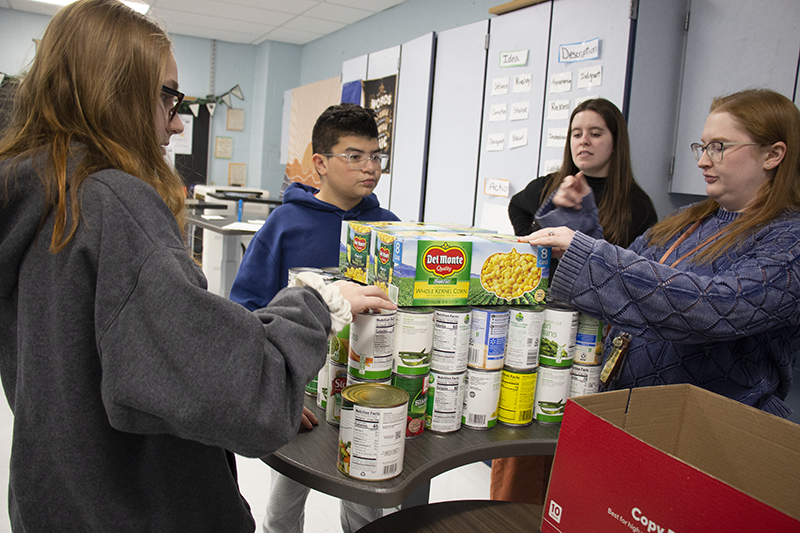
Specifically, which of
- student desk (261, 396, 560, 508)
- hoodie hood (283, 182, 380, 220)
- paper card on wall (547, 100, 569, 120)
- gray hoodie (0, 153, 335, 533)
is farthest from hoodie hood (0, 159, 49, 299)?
paper card on wall (547, 100, 569, 120)

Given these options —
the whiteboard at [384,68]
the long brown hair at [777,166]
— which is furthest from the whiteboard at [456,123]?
the long brown hair at [777,166]

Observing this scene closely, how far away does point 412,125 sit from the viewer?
4.11 metres

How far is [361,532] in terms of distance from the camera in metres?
1.00

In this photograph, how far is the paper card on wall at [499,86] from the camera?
316 centimetres

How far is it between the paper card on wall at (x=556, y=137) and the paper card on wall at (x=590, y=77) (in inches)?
8.7

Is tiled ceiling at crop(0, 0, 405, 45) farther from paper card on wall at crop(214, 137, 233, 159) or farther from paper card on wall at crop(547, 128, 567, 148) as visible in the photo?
paper card on wall at crop(547, 128, 567, 148)

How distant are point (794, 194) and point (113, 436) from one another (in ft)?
4.69

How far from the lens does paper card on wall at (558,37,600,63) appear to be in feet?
8.68

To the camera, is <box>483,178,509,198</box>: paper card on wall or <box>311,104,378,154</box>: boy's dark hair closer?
<box>311,104,378,154</box>: boy's dark hair

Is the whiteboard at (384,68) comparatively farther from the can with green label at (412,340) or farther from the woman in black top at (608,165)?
the can with green label at (412,340)

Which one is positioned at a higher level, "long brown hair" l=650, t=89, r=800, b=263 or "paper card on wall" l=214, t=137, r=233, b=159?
"paper card on wall" l=214, t=137, r=233, b=159

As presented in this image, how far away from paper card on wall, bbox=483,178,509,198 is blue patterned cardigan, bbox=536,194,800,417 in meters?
1.97

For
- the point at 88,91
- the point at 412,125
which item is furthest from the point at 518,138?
the point at 88,91

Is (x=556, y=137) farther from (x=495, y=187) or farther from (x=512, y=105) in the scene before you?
(x=495, y=187)
